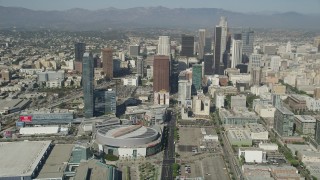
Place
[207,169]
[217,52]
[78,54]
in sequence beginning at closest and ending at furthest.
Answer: [207,169] → [217,52] → [78,54]

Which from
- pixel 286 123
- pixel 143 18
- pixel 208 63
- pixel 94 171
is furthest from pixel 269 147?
pixel 143 18

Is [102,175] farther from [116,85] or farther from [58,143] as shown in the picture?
[116,85]

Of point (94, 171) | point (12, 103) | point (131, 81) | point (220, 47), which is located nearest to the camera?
point (94, 171)

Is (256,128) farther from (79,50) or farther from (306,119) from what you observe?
(79,50)

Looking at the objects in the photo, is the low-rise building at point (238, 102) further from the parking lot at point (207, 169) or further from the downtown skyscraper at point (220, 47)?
the downtown skyscraper at point (220, 47)

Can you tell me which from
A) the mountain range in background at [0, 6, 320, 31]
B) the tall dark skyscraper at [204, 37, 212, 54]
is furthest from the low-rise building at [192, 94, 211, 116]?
the mountain range in background at [0, 6, 320, 31]

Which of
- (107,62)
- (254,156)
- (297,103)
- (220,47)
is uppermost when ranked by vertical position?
(220,47)
